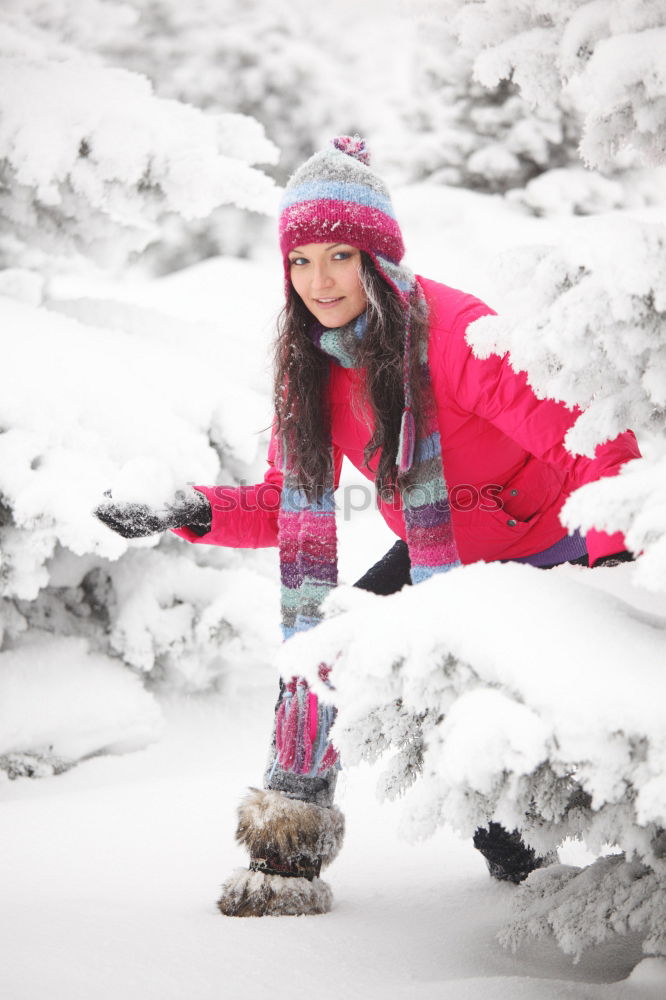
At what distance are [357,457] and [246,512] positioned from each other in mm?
344

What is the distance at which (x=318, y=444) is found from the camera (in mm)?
2242

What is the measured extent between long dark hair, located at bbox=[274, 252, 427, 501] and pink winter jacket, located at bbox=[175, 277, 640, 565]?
0.05 m

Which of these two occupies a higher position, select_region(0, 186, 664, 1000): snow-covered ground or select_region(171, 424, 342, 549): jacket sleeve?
select_region(171, 424, 342, 549): jacket sleeve

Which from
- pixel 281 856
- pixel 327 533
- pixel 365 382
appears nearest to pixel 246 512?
pixel 327 533

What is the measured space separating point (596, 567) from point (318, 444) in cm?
94

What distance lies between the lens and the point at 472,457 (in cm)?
212

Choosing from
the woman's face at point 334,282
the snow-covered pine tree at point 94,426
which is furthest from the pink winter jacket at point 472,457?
the snow-covered pine tree at point 94,426

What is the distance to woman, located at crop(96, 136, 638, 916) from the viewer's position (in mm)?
2043

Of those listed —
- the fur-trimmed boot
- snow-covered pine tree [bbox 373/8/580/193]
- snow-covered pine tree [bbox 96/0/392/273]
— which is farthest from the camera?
snow-covered pine tree [bbox 96/0/392/273]

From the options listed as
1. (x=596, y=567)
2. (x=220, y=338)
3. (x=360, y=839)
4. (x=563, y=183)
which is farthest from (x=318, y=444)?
(x=563, y=183)

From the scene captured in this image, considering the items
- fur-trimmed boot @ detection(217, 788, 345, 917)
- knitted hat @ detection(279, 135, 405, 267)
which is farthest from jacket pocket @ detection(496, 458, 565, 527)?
fur-trimmed boot @ detection(217, 788, 345, 917)

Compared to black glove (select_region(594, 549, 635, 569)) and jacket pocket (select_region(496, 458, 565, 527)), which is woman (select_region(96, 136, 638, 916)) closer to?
jacket pocket (select_region(496, 458, 565, 527))

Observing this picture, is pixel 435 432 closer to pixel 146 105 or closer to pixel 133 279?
pixel 146 105

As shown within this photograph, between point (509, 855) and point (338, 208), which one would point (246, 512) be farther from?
point (509, 855)
